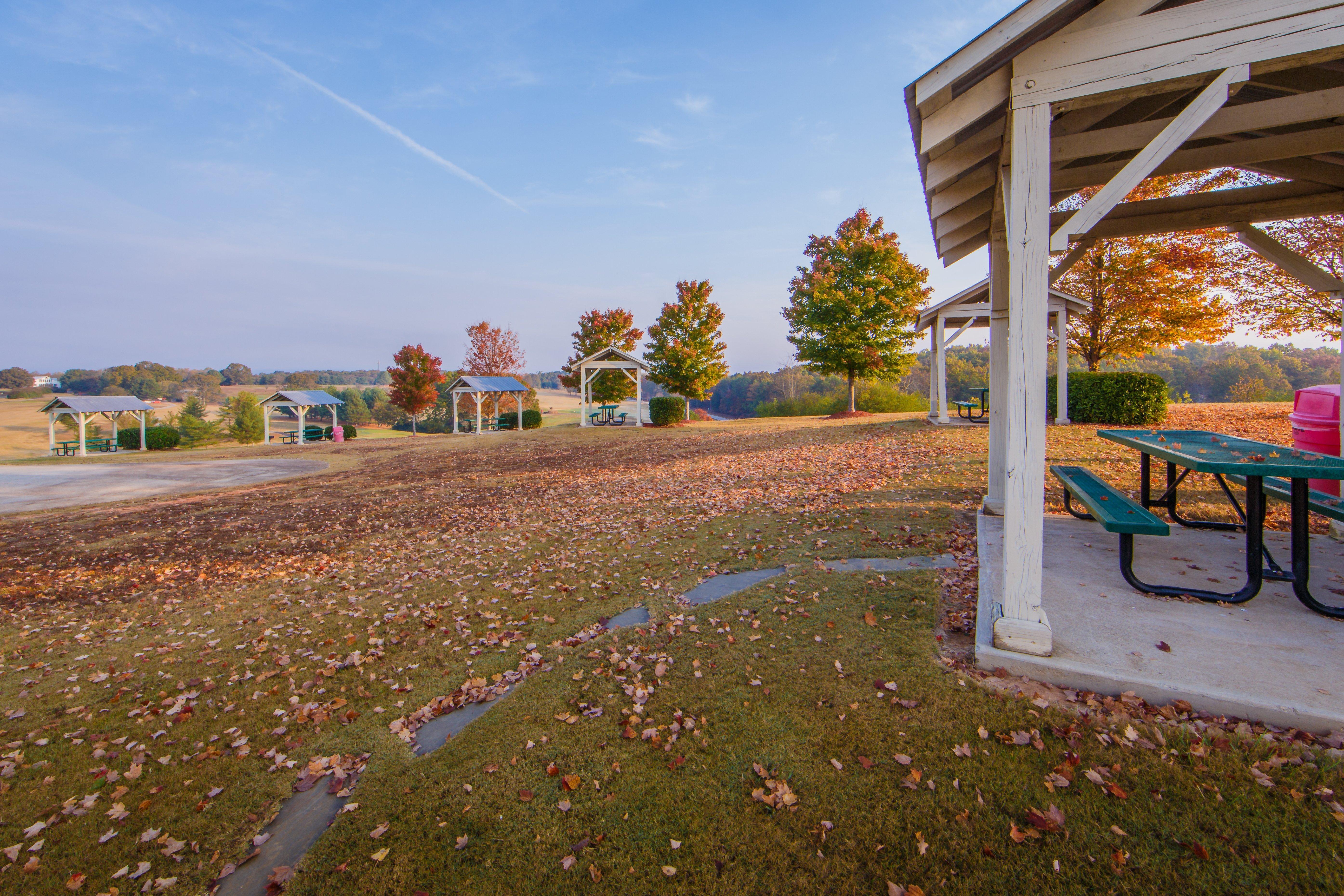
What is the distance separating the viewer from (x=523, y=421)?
34.1 metres

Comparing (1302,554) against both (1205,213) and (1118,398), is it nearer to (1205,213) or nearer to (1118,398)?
(1205,213)

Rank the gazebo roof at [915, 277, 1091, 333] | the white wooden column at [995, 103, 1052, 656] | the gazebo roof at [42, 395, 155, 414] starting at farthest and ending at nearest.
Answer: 1. the gazebo roof at [42, 395, 155, 414]
2. the gazebo roof at [915, 277, 1091, 333]
3. the white wooden column at [995, 103, 1052, 656]

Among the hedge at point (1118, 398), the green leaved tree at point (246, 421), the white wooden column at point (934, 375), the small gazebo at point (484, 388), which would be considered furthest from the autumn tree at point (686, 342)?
the green leaved tree at point (246, 421)

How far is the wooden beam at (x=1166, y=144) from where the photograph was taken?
2.81 m

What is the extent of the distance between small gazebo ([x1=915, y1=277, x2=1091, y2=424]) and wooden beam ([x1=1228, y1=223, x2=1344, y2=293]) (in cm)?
945

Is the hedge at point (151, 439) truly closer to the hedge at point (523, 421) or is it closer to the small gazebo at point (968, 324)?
the hedge at point (523, 421)

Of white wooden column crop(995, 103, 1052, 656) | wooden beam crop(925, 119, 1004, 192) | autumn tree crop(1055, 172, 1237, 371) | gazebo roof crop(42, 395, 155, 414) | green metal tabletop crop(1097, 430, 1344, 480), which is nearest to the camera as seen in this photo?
white wooden column crop(995, 103, 1052, 656)

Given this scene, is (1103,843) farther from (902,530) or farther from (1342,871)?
(902,530)

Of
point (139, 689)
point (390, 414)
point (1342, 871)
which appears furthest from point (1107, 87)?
point (390, 414)

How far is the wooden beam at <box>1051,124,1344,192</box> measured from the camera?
417 centimetres

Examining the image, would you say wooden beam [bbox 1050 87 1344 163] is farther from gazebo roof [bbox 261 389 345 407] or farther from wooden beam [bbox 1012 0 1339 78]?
gazebo roof [bbox 261 389 345 407]

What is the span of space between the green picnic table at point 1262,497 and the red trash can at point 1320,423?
58.1 inches

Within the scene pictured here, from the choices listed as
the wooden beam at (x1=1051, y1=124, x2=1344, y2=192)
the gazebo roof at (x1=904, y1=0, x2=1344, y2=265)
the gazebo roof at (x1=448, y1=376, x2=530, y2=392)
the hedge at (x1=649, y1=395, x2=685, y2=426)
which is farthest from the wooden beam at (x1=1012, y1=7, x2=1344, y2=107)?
the gazebo roof at (x1=448, y1=376, x2=530, y2=392)

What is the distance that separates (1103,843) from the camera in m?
2.14
